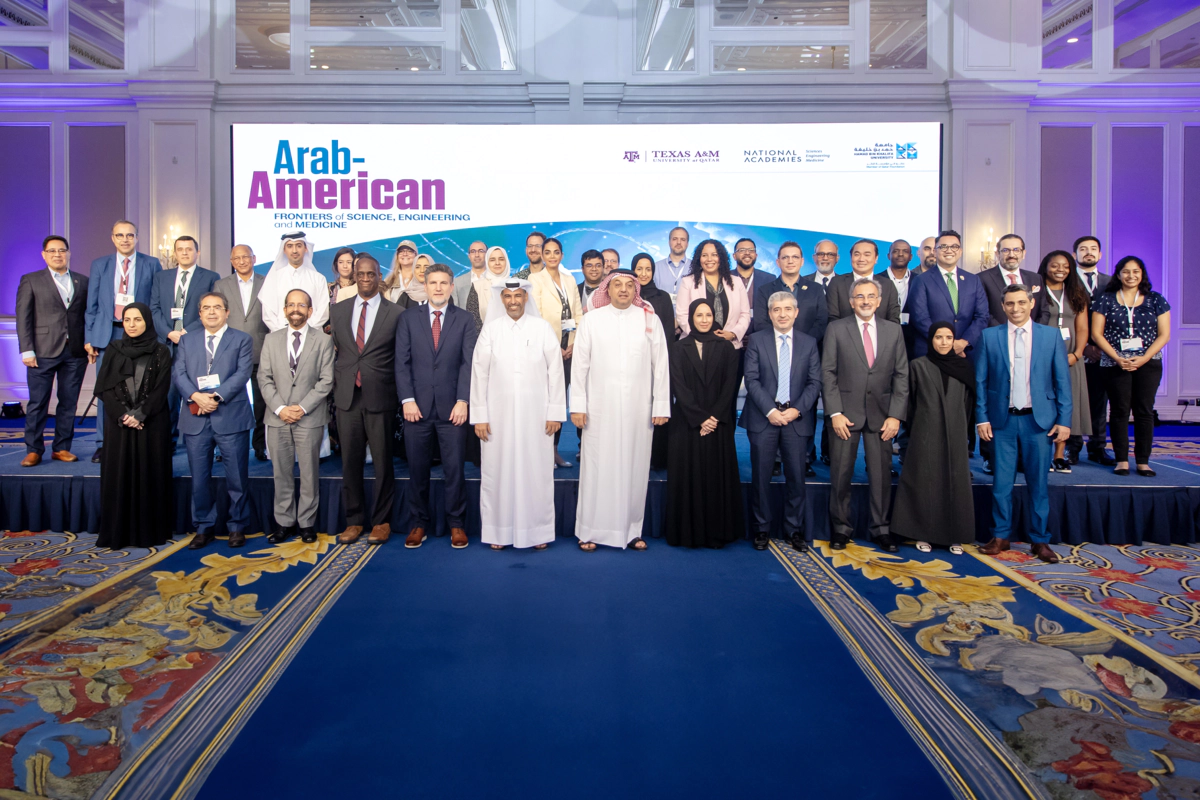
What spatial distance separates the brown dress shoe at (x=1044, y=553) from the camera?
371 cm

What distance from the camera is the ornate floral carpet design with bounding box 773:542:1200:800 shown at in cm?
192

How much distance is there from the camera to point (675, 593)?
10.6ft

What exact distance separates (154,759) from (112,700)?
18.0 inches

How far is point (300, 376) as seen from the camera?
3854 millimetres

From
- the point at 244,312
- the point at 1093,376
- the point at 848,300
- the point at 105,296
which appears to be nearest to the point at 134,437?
the point at 244,312

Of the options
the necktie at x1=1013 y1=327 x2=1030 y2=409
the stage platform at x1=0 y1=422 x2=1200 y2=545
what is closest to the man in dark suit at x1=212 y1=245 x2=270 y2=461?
the stage platform at x1=0 y1=422 x2=1200 y2=545

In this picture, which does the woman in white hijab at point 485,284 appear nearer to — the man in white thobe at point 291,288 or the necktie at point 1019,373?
the man in white thobe at point 291,288

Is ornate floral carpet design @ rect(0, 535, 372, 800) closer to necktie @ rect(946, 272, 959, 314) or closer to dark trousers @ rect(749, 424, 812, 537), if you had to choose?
dark trousers @ rect(749, 424, 812, 537)

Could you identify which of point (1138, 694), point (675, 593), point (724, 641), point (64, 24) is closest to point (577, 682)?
point (724, 641)

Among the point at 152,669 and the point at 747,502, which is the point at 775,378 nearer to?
the point at 747,502

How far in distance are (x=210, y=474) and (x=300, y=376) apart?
76 cm

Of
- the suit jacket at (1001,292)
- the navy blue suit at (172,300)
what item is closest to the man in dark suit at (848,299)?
the suit jacket at (1001,292)

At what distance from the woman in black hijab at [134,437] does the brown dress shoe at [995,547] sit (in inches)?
174

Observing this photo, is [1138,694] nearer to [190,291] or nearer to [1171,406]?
[190,291]
